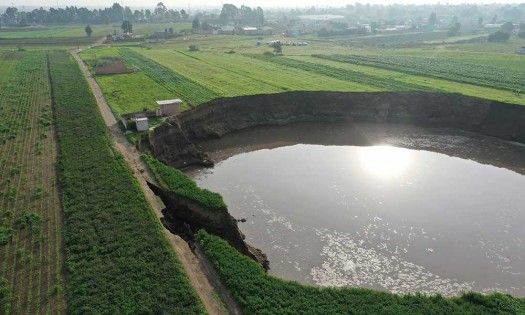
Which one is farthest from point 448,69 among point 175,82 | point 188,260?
point 188,260

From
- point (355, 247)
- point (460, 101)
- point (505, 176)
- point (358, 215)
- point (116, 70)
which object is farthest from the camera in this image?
point (116, 70)

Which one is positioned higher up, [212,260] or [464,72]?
[464,72]

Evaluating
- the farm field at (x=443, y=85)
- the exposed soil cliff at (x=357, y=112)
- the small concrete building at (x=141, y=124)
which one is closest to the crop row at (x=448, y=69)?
the farm field at (x=443, y=85)

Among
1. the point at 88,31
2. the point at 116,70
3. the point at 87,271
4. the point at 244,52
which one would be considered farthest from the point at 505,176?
the point at 88,31

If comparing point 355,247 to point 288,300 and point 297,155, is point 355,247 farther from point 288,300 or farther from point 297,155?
point 297,155

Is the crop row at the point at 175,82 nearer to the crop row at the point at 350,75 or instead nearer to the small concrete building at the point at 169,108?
the small concrete building at the point at 169,108

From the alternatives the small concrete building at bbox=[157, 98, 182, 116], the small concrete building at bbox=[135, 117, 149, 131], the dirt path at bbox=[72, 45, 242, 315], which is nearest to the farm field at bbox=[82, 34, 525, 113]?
the small concrete building at bbox=[157, 98, 182, 116]

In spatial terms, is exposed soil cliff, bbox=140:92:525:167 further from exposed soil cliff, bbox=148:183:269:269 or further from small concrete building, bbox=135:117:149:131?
exposed soil cliff, bbox=148:183:269:269
